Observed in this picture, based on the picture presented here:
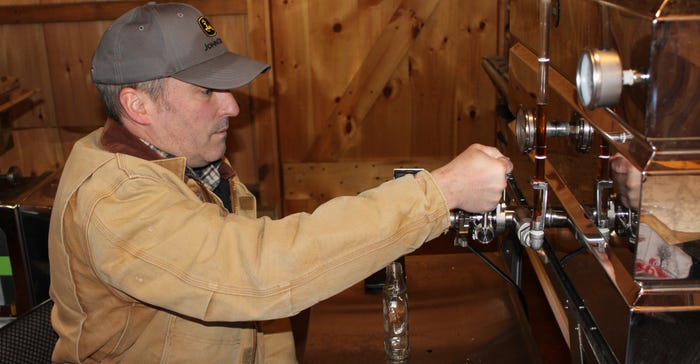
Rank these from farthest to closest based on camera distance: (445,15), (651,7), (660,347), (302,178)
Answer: (302,178) < (445,15) < (660,347) < (651,7)

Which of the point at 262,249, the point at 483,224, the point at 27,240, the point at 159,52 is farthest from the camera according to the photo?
the point at 27,240

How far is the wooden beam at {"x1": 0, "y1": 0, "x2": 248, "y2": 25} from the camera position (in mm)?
3623

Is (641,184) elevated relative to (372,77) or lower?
→ elevated

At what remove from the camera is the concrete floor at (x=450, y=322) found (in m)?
1.55

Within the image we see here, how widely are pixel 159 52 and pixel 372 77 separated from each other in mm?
2372

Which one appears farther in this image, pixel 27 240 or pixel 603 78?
pixel 27 240

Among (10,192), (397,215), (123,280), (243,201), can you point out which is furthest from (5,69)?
(397,215)

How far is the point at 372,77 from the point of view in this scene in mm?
3762

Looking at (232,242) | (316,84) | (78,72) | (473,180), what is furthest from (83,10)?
(473,180)

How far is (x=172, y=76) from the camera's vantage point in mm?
1468

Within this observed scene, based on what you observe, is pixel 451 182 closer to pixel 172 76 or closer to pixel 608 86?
pixel 608 86

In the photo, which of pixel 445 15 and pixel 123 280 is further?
pixel 445 15

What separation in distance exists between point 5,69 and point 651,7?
3.67m

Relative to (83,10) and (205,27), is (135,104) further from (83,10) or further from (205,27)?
(83,10)
